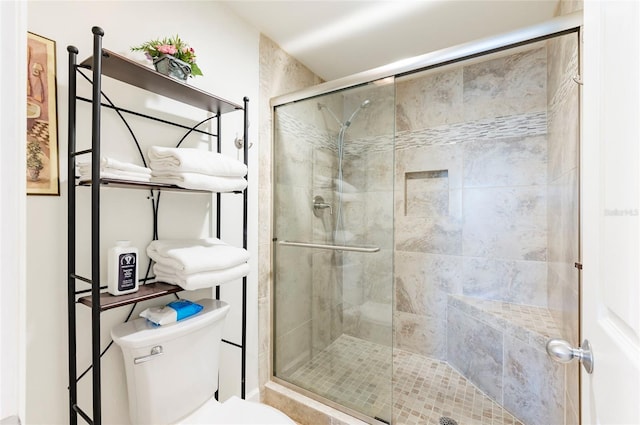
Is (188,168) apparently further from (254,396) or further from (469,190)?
(469,190)

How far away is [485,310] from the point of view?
6.24 feet

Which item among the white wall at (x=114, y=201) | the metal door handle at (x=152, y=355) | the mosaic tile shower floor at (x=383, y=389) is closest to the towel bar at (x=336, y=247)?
the white wall at (x=114, y=201)

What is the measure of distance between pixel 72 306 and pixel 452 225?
219 cm

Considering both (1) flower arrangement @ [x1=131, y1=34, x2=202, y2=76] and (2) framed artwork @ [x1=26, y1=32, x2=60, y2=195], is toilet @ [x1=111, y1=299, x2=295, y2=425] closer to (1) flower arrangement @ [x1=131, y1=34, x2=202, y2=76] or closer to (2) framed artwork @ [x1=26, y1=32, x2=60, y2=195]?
(2) framed artwork @ [x1=26, y1=32, x2=60, y2=195]

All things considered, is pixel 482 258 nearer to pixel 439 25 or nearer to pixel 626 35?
pixel 439 25

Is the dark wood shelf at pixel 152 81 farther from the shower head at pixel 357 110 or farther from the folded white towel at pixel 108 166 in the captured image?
the shower head at pixel 357 110

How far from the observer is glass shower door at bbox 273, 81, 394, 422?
61.9 inches

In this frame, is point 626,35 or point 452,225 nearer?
point 626,35

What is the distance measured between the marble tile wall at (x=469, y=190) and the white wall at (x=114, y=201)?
137 centimetres
